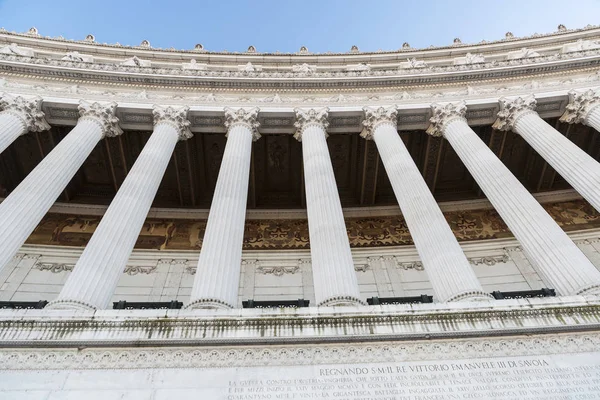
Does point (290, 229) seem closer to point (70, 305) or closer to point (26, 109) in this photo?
point (26, 109)

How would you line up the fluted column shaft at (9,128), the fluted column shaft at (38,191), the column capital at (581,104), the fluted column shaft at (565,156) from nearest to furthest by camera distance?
the fluted column shaft at (38,191)
the fluted column shaft at (565,156)
the fluted column shaft at (9,128)
the column capital at (581,104)

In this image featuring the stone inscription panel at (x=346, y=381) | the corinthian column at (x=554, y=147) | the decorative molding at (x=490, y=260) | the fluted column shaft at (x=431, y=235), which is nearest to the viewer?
the stone inscription panel at (x=346, y=381)

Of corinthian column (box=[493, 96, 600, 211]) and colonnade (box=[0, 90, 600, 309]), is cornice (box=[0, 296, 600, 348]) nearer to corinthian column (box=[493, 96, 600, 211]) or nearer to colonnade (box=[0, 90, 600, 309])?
colonnade (box=[0, 90, 600, 309])

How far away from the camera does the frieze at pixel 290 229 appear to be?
20.8 meters

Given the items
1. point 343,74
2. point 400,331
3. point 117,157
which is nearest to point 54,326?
point 400,331

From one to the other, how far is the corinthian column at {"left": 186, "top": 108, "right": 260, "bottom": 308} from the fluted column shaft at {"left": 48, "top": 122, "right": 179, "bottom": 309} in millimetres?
1868

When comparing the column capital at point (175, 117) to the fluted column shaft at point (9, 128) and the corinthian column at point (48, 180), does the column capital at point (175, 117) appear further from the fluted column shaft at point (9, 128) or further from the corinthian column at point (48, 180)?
the fluted column shaft at point (9, 128)

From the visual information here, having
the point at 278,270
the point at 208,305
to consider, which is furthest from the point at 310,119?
the point at 208,305

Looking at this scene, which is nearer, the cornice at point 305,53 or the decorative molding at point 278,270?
the decorative molding at point 278,270

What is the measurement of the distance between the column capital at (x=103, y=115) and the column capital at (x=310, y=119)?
711cm

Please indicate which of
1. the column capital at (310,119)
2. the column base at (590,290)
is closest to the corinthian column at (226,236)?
the column capital at (310,119)

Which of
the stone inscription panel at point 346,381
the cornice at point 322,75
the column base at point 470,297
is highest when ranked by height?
the cornice at point 322,75

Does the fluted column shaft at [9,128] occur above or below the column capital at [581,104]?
below

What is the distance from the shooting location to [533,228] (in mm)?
11586
